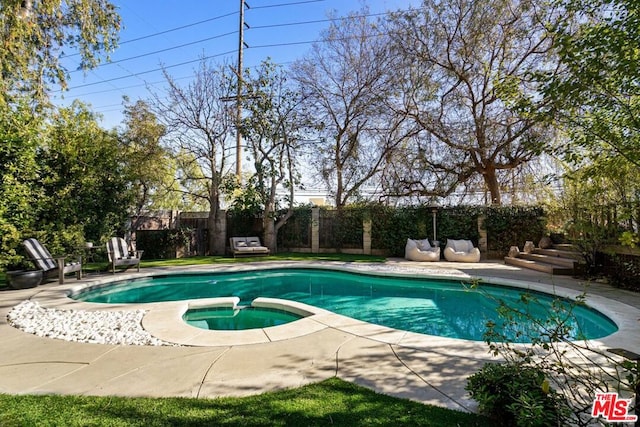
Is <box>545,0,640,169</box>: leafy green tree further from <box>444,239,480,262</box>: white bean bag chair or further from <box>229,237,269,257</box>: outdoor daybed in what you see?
<box>229,237,269,257</box>: outdoor daybed

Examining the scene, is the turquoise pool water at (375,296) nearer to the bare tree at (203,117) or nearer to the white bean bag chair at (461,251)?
the white bean bag chair at (461,251)

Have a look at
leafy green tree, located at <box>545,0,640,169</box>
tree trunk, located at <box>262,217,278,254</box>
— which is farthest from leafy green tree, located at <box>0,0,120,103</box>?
tree trunk, located at <box>262,217,278,254</box>

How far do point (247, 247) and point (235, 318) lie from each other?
787 cm

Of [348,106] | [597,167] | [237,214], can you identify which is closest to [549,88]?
[597,167]

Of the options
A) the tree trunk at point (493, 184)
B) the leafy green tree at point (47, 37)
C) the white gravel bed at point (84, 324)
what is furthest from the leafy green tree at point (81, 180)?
the tree trunk at point (493, 184)

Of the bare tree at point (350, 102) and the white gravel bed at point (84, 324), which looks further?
the bare tree at point (350, 102)

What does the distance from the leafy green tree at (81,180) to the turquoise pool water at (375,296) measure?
8.26 feet

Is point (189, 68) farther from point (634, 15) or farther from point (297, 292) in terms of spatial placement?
point (634, 15)

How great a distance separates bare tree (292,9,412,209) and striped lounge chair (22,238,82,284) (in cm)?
985

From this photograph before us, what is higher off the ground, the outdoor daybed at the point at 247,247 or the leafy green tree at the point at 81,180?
the leafy green tree at the point at 81,180

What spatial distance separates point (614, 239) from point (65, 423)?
979cm

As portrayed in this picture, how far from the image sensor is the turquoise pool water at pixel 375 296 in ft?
17.0

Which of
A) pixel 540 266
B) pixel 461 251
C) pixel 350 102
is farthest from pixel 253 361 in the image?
pixel 350 102

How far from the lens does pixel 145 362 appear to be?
125 inches
